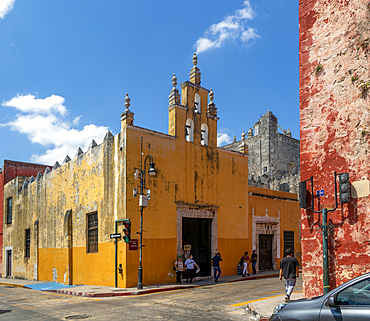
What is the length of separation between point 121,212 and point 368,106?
36.4 feet

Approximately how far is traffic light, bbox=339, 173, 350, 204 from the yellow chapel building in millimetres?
9020

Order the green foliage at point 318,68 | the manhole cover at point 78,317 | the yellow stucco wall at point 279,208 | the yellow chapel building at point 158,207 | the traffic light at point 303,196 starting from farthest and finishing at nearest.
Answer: the yellow stucco wall at point 279,208 < the yellow chapel building at point 158,207 < the green foliage at point 318,68 < the traffic light at point 303,196 < the manhole cover at point 78,317

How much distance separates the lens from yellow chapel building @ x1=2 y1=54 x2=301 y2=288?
57.1 ft

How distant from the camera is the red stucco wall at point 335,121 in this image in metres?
9.89

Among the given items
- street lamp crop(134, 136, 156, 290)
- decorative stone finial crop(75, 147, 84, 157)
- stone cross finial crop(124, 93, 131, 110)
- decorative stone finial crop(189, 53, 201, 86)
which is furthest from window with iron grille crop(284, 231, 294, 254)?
decorative stone finial crop(75, 147, 84, 157)

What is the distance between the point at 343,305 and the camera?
4.90 m

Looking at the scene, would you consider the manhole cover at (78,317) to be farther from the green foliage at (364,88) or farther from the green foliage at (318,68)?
the green foliage at (318,68)

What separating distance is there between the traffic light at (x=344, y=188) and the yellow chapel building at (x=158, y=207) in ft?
29.6

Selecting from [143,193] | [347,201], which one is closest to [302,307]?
[347,201]

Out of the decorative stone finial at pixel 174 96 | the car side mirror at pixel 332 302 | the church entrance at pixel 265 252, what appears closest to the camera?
the car side mirror at pixel 332 302

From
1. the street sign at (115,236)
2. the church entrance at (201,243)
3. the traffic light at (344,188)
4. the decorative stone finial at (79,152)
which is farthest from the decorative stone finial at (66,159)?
the traffic light at (344,188)

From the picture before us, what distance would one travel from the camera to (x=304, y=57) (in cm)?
1164

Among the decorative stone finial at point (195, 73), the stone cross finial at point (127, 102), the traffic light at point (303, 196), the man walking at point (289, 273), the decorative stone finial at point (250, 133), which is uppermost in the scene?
the decorative stone finial at point (250, 133)

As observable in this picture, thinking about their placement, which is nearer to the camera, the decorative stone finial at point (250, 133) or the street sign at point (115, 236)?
the street sign at point (115, 236)
